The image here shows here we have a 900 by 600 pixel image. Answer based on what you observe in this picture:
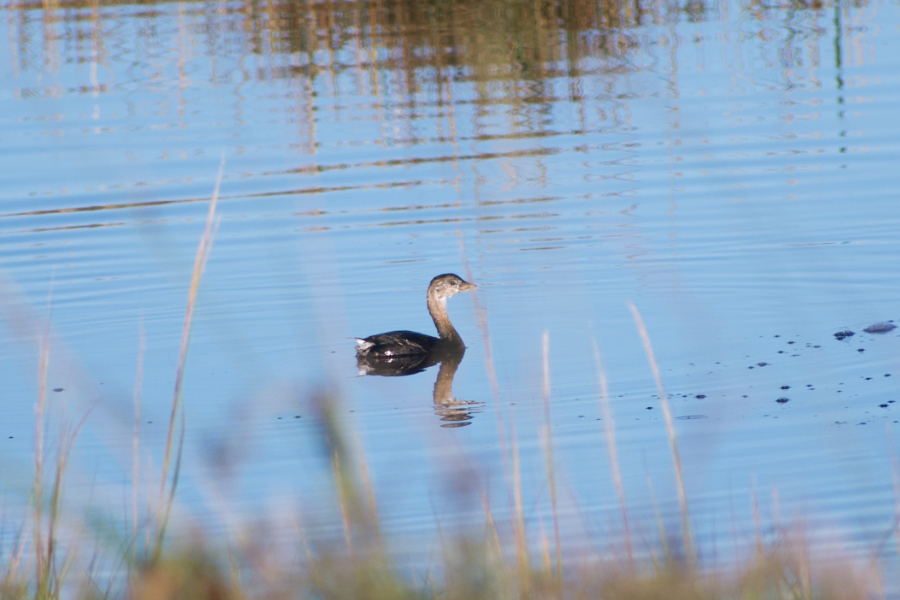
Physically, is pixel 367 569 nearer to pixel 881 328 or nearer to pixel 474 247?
pixel 881 328

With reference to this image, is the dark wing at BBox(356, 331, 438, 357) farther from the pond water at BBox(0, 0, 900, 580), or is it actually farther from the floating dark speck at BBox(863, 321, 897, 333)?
the floating dark speck at BBox(863, 321, 897, 333)

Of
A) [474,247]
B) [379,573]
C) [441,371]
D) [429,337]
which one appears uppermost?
[379,573]

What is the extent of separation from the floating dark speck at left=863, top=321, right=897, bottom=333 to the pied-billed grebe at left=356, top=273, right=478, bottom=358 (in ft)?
7.86

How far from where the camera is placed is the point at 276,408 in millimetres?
7449

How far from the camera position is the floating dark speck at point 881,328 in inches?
310

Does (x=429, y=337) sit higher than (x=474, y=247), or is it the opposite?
(x=474, y=247)

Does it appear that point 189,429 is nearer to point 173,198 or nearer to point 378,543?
point 378,543

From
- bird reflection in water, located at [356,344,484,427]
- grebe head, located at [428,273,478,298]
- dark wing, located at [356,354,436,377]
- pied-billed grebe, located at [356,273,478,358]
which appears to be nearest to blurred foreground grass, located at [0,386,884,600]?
bird reflection in water, located at [356,344,484,427]

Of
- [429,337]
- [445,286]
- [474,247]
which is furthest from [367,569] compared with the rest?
[474,247]

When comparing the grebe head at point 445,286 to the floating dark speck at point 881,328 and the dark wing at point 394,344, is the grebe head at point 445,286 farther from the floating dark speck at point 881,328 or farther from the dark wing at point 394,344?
the floating dark speck at point 881,328

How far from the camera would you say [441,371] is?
8.19 m

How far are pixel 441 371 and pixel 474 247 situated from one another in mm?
2549

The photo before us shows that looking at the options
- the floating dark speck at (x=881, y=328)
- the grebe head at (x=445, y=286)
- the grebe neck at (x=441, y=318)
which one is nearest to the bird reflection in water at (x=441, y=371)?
the grebe neck at (x=441, y=318)

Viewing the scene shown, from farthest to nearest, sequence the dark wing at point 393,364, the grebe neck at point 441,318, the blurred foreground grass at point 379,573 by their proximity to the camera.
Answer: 1. the grebe neck at point 441,318
2. the dark wing at point 393,364
3. the blurred foreground grass at point 379,573
